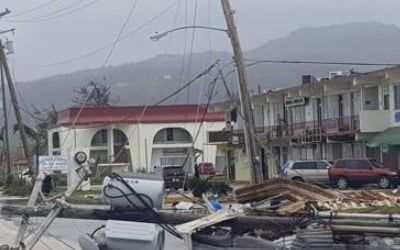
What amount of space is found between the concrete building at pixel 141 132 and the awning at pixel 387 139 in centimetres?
3783

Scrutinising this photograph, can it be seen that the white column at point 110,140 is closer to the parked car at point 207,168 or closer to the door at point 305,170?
the parked car at point 207,168

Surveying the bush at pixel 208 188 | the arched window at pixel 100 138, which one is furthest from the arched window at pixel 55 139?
the bush at pixel 208 188

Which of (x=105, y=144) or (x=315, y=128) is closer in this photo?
(x=315, y=128)

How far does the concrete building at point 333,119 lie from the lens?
5597cm

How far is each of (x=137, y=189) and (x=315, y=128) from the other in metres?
49.8

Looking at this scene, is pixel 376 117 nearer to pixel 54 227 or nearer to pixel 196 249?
pixel 54 227

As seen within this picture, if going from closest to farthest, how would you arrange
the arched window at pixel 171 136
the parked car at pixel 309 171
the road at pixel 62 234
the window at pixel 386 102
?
the road at pixel 62 234
the parked car at pixel 309 171
the window at pixel 386 102
the arched window at pixel 171 136

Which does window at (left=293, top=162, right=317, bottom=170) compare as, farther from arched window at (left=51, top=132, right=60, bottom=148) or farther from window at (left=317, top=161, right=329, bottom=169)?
arched window at (left=51, top=132, right=60, bottom=148)

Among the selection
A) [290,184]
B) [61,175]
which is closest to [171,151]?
[61,175]

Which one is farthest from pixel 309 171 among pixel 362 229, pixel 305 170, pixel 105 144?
pixel 105 144

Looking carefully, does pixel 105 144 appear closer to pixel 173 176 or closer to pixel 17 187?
pixel 17 187

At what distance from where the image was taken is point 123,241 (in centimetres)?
1359

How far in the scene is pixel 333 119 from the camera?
199 feet

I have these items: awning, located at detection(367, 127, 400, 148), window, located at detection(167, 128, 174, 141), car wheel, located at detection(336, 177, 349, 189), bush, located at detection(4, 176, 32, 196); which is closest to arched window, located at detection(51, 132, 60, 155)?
window, located at detection(167, 128, 174, 141)
